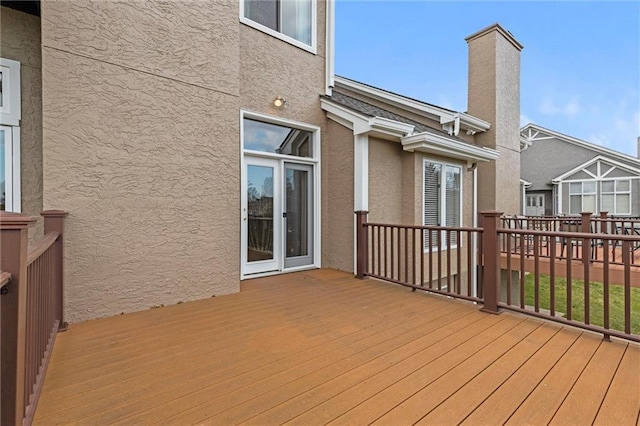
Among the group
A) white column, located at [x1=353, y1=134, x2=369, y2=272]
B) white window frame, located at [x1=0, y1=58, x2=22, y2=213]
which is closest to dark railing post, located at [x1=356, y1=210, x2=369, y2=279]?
white column, located at [x1=353, y1=134, x2=369, y2=272]

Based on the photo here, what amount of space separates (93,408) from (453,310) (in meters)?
3.47

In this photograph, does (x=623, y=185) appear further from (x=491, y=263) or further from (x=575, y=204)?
(x=491, y=263)

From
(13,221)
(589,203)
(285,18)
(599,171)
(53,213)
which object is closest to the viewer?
(13,221)

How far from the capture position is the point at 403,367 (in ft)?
7.59

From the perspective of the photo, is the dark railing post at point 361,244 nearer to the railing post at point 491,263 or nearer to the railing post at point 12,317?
the railing post at point 491,263

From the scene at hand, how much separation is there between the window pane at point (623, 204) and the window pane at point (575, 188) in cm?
152

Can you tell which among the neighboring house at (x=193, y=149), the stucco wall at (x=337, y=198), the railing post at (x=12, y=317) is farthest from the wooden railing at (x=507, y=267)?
the railing post at (x=12, y=317)

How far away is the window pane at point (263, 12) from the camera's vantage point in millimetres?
5188

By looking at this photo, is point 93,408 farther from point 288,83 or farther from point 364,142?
point 288,83

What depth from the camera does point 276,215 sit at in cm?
547

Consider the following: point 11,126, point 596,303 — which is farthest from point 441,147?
point 596,303

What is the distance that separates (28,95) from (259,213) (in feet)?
10.7

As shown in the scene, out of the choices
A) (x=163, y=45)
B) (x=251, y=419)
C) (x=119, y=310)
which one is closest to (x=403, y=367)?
(x=251, y=419)

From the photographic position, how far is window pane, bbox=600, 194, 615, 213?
1505 cm
